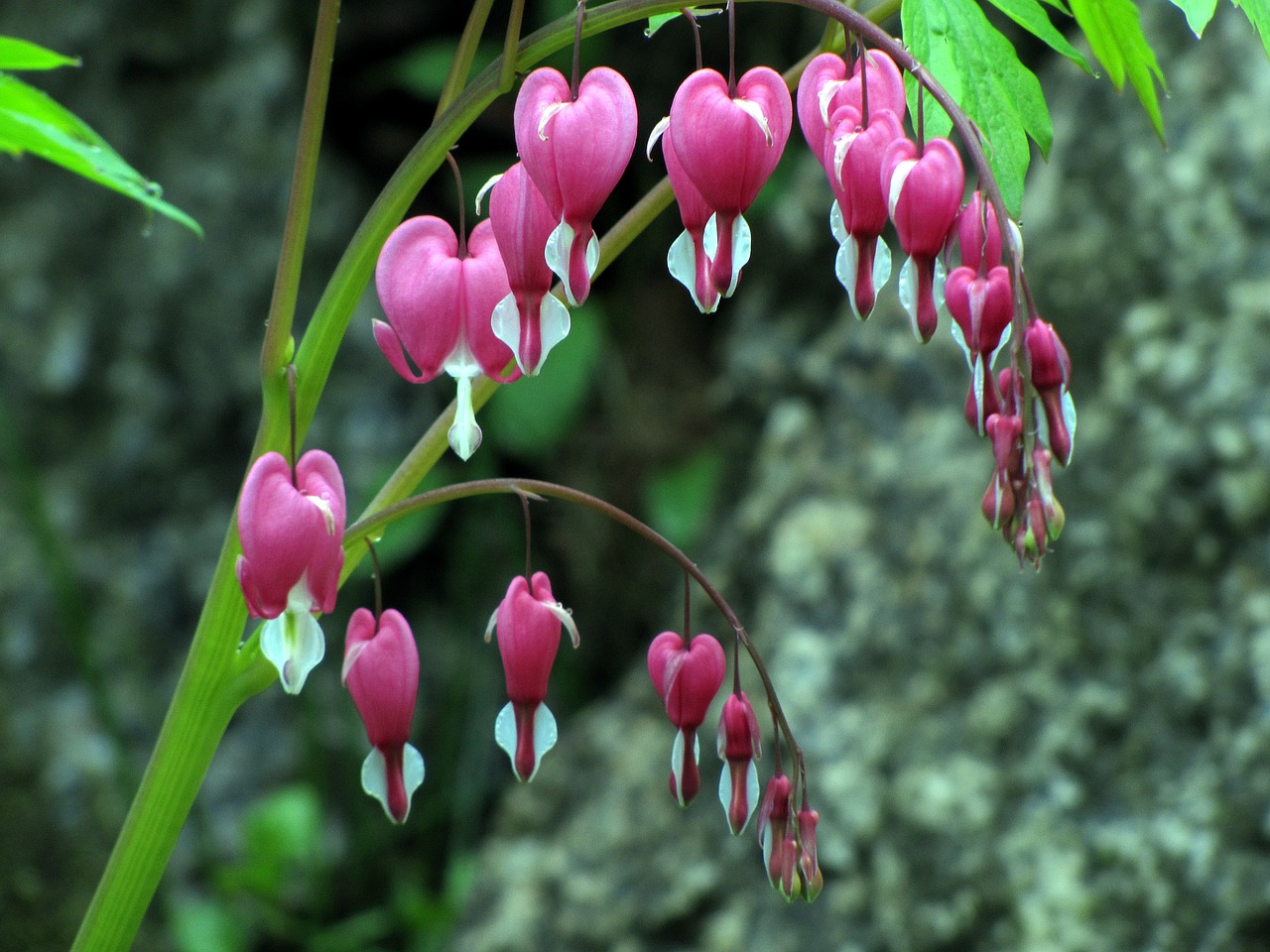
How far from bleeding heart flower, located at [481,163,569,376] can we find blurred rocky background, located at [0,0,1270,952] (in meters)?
1.18

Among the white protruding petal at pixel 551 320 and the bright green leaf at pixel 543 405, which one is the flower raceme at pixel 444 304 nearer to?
the white protruding petal at pixel 551 320

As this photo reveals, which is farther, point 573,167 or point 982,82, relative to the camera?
point 982,82

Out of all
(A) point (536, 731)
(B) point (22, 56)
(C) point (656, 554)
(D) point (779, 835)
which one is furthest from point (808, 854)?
(C) point (656, 554)

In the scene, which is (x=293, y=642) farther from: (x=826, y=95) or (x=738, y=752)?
(x=826, y=95)

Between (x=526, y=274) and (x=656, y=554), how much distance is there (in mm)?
2364

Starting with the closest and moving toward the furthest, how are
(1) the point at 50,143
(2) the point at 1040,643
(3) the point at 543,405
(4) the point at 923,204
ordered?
(4) the point at 923,204 < (1) the point at 50,143 < (2) the point at 1040,643 < (3) the point at 543,405

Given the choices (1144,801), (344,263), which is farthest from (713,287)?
(1144,801)

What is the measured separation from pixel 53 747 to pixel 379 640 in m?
1.86

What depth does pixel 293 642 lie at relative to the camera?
581mm

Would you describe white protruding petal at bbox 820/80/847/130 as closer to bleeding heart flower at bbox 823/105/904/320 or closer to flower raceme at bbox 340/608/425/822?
bleeding heart flower at bbox 823/105/904/320

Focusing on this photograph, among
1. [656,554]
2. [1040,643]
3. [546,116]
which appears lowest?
[656,554]

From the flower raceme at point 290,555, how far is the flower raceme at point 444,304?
70mm

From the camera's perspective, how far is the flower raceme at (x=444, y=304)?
1.99 feet

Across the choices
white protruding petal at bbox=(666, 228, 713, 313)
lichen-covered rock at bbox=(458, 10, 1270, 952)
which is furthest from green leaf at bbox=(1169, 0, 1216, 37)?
lichen-covered rock at bbox=(458, 10, 1270, 952)
